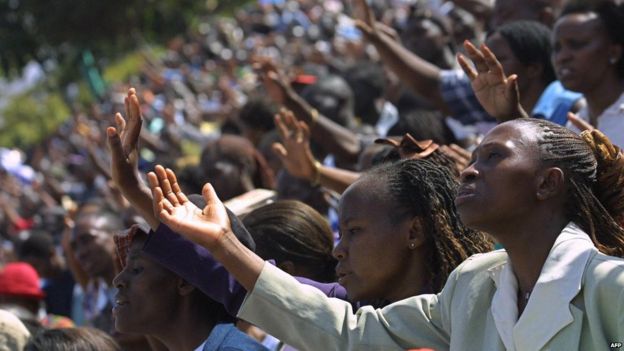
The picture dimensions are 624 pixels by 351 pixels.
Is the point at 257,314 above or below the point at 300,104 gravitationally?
above

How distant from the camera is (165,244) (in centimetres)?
416

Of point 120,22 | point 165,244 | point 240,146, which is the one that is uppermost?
point 165,244

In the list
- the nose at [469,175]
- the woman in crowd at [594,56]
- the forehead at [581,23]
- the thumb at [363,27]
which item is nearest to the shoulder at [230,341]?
the nose at [469,175]

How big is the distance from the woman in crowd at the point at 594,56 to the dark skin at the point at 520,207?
7.30 feet

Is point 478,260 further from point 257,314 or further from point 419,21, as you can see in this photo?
point 419,21

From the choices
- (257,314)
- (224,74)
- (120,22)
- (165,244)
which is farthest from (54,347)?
(120,22)

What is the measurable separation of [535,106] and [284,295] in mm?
2990

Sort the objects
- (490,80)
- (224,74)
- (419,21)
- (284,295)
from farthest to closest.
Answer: (224,74) → (419,21) → (490,80) → (284,295)

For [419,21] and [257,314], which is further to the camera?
[419,21]

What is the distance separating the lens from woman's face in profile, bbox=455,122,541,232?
3.50 metres

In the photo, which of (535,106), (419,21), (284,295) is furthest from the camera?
(419,21)

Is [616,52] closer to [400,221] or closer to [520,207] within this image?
[400,221]

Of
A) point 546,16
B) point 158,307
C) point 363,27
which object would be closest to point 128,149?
point 158,307

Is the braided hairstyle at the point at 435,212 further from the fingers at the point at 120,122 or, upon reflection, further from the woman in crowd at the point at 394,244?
the fingers at the point at 120,122
